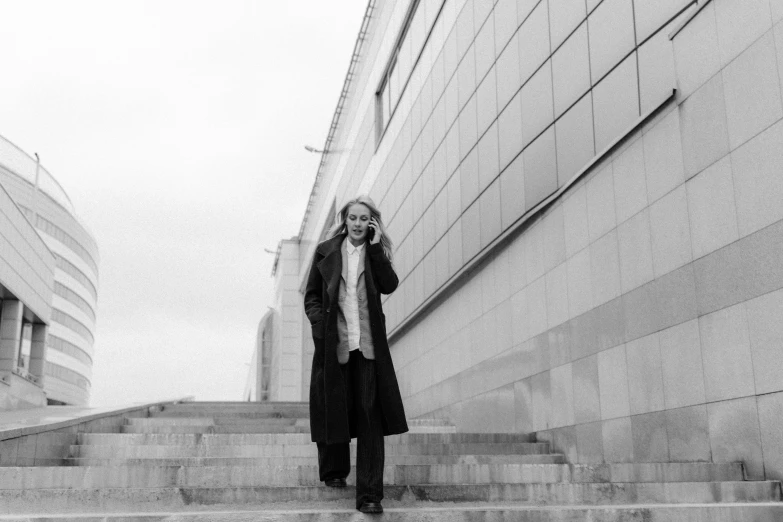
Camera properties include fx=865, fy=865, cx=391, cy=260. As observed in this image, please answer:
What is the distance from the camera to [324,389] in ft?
17.0

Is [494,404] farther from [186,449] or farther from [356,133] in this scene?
[356,133]

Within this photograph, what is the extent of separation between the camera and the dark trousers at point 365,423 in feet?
16.1

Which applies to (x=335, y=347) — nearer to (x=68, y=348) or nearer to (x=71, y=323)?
(x=68, y=348)

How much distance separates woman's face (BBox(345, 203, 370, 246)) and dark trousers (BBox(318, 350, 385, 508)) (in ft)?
2.46

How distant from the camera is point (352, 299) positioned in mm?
5316

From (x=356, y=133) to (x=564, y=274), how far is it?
63.0 ft

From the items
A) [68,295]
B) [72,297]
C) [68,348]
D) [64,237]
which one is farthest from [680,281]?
[68,348]

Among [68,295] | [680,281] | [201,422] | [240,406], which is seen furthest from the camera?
[68,295]

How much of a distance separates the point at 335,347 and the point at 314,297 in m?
0.41

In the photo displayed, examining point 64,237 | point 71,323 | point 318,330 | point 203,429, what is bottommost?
point 203,429

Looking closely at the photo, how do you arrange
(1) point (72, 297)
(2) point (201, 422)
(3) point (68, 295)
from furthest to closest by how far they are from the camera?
(1) point (72, 297)
(3) point (68, 295)
(2) point (201, 422)

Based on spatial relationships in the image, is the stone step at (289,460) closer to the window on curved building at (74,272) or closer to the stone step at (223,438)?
the stone step at (223,438)

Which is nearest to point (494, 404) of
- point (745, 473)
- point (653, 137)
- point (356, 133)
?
point (653, 137)

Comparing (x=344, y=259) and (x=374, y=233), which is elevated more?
(x=374, y=233)
